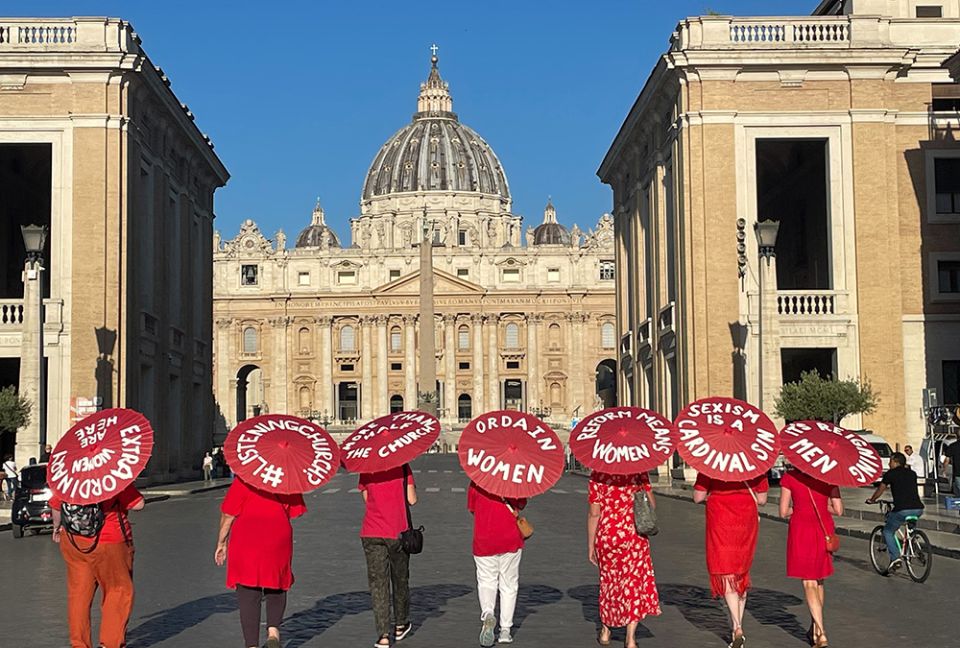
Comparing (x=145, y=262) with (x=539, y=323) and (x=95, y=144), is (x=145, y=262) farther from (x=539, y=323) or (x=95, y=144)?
(x=539, y=323)

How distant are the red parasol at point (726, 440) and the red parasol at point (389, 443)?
205cm

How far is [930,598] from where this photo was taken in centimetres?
1463

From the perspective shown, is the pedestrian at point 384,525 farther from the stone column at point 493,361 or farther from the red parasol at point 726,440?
the stone column at point 493,361

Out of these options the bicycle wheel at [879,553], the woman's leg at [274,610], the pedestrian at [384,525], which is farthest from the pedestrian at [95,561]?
the bicycle wheel at [879,553]

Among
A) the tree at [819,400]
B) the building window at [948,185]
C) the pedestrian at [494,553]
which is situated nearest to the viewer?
the pedestrian at [494,553]

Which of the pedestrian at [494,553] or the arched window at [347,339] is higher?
the arched window at [347,339]

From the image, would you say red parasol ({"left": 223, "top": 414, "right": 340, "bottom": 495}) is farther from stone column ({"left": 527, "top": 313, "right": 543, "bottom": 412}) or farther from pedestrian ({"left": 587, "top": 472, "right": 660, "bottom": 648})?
stone column ({"left": 527, "top": 313, "right": 543, "bottom": 412})

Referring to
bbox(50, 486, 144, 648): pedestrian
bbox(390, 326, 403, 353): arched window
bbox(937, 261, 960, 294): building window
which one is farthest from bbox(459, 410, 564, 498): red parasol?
bbox(390, 326, 403, 353): arched window

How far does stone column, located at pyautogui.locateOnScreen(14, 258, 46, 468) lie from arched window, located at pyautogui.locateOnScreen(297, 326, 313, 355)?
9226 cm

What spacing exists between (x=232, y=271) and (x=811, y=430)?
12200cm

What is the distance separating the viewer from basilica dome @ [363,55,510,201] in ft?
551

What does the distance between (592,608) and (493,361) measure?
116 m

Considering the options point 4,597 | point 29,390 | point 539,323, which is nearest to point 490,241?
point 539,323

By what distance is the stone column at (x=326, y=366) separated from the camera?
129875 mm
